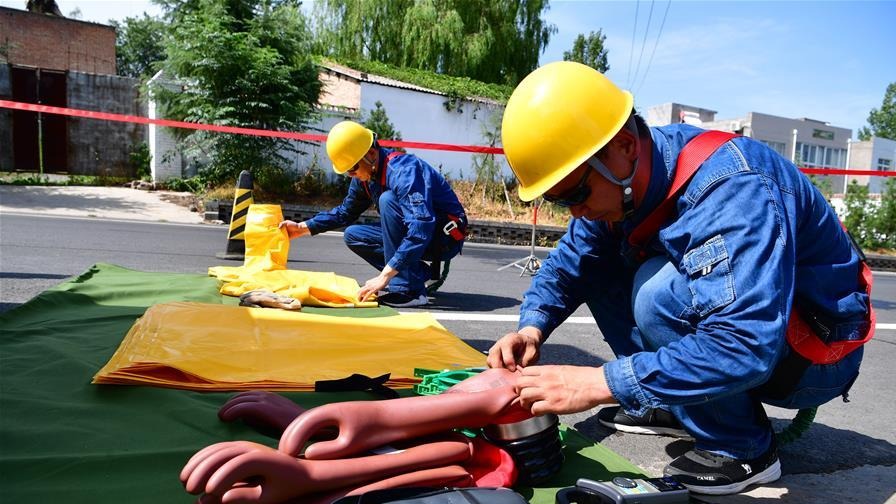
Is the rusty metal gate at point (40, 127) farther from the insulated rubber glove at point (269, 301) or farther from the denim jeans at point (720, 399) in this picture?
the denim jeans at point (720, 399)

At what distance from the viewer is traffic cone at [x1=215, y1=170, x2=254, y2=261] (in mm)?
6094

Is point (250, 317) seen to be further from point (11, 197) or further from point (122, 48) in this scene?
point (122, 48)

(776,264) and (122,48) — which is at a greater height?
(122,48)

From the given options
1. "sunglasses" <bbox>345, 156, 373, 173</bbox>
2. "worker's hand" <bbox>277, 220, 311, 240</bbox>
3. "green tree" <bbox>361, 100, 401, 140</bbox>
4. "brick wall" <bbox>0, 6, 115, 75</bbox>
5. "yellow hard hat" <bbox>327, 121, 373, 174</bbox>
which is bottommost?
"worker's hand" <bbox>277, 220, 311, 240</bbox>

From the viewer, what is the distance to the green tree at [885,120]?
66.8m

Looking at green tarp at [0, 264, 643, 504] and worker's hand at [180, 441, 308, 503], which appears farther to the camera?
green tarp at [0, 264, 643, 504]

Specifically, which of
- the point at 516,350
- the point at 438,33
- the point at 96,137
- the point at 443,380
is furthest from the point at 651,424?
the point at 438,33

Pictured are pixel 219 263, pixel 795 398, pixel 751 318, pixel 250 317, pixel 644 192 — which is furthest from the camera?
pixel 219 263

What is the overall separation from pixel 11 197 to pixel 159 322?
1134 cm

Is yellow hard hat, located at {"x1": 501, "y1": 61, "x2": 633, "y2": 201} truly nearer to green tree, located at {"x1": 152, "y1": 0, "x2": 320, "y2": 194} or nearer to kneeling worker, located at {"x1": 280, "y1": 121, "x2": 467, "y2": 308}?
kneeling worker, located at {"x1": 280, "y1": 121, "x2": 467, "y2": 308}

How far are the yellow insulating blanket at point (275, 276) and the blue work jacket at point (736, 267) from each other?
2569 millimetres

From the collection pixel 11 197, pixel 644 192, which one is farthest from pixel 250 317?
pixel 11 197

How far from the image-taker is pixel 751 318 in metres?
1.41

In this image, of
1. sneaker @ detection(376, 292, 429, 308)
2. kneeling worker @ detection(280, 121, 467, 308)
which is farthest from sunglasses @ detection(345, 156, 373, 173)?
sneaker @ detection(376, 292, 429, 308)
